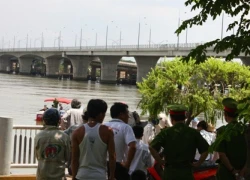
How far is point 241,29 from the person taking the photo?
5.57 meters

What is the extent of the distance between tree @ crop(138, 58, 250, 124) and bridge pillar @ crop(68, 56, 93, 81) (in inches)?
3638

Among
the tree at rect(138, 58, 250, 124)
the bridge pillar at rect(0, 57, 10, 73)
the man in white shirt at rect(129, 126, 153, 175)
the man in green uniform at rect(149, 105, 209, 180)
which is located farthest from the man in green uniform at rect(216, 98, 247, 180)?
the bridge pillar at rect(0, 57, 10, 73)

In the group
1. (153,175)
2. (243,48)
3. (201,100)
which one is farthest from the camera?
(201,100)

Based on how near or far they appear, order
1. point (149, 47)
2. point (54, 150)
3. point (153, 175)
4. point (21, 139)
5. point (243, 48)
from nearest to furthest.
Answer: point (243, 48), point (54, 150), point (153, 175), point (21, 139), point (149, 47)

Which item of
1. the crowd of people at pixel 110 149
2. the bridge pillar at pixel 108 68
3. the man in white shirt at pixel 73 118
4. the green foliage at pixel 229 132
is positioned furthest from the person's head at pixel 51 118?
the bridge pillar at pixel 108 68

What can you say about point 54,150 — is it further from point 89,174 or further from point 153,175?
point 153,175

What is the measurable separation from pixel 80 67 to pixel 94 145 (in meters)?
108

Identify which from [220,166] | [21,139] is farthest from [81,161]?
[21,139]

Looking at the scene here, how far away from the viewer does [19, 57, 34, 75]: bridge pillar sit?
133m

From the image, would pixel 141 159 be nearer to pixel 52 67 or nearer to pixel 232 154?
pixel 232 154

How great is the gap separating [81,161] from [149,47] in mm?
75210

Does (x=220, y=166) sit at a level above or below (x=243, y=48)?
below

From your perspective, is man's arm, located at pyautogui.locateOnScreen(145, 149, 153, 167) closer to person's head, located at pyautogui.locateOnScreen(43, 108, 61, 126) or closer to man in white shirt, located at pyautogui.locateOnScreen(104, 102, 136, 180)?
man in white shirt, located at pyautogui.locateOnScreen(104, 102, 136, 180)

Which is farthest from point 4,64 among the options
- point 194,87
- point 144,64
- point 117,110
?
point 117,110
